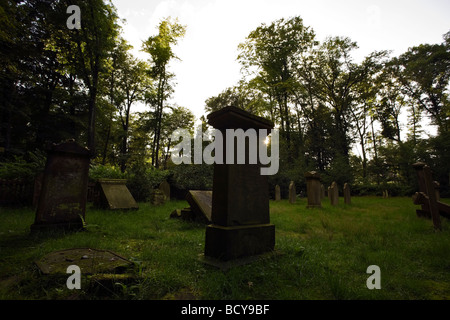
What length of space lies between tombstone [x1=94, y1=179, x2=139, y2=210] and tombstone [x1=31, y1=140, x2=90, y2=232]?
8.04ft

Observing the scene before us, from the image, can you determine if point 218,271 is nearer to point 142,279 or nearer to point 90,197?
point 142,279

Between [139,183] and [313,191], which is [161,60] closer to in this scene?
[139,183]

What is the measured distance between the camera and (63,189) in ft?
15.6

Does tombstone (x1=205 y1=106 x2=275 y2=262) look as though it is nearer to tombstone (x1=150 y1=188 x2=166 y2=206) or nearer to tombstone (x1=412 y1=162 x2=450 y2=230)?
tombstone (x1=412 y1=162 x2=450 y2=230)

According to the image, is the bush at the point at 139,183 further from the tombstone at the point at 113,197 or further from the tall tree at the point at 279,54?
the tall tree at the point at 279,54

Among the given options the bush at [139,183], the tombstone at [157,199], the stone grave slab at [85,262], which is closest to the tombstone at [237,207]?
the stone grave slab at [85,262]

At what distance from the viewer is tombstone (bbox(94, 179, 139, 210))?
7.46m

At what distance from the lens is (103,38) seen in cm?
1399

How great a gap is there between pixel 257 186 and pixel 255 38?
24.8 metres

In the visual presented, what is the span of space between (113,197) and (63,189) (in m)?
3.02

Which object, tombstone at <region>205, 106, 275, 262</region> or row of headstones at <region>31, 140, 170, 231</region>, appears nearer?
tombstone at <region>205, 106, 275, 262</region>

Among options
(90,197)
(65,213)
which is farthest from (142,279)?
(90,197)

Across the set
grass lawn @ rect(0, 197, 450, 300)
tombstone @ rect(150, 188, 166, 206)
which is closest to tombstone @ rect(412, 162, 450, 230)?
grass lawn @ rect(0, 197, 450, 300)

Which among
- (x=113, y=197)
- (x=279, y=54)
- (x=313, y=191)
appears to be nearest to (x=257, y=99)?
(x=279, y=54)
